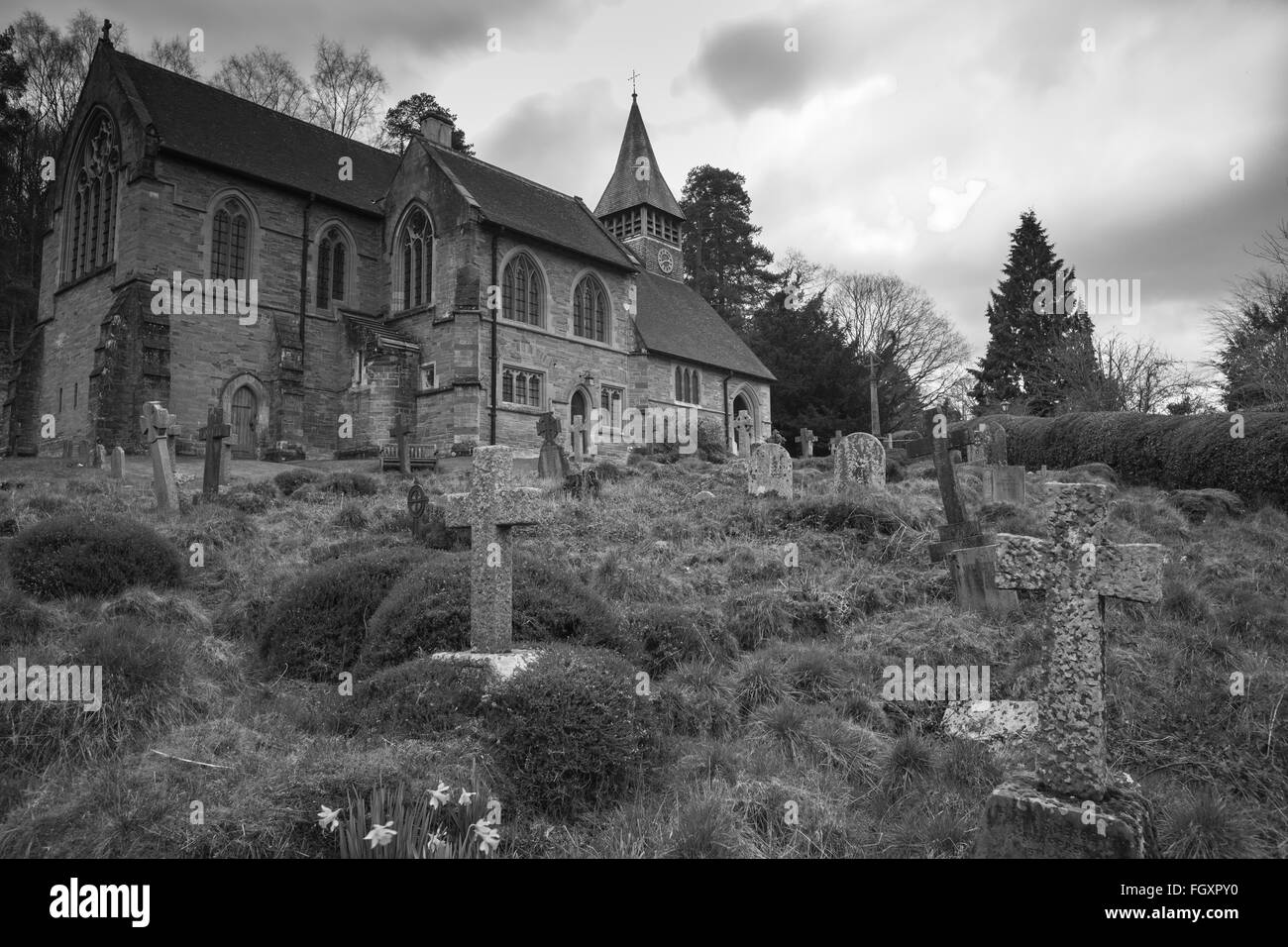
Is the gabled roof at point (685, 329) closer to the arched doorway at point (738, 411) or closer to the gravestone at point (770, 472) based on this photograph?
the arched doorway at point (738, 411)

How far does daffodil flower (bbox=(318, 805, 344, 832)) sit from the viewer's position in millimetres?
3297

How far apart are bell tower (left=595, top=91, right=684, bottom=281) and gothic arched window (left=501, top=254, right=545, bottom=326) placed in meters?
11.5

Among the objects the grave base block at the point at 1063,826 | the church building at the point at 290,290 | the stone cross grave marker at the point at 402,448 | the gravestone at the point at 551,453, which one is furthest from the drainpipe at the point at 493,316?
the grave base block at the point at 1063,826

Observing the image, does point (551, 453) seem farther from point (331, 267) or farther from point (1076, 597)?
point (1076, 597)

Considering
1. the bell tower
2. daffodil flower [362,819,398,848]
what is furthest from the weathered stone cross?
the bell tower

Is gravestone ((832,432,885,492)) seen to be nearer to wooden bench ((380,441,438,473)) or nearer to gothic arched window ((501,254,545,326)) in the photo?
wooden bench ((380,441,438,473))

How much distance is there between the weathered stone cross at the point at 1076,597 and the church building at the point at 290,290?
20559 millimetres

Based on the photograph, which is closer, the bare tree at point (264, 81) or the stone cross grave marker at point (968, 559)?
the stone cross grave marker at point (968, 559)

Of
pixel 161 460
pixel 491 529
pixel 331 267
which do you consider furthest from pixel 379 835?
pixel 331 267

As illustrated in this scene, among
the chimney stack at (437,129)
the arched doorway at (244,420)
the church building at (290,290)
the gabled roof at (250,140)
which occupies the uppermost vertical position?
the chimney stack at (437,129)

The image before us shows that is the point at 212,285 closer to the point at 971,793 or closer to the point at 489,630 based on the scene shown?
the point at 489,630

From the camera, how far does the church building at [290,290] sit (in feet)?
71.2

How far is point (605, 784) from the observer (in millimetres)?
4207
